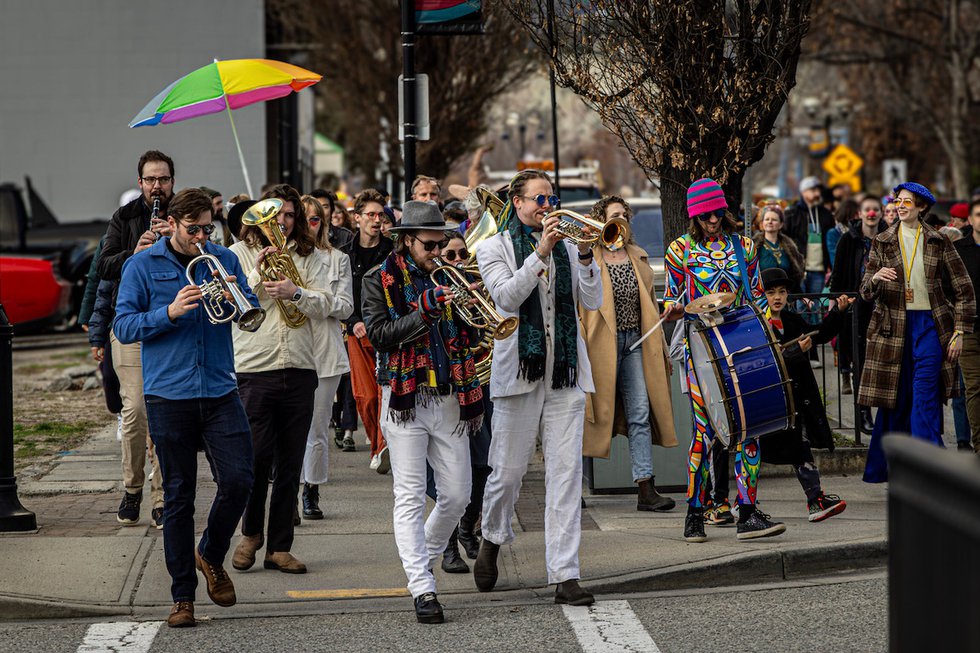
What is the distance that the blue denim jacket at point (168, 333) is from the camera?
6.61m

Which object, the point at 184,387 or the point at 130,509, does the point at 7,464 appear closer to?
the point at 130,509

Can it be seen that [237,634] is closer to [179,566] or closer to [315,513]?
[179,566]

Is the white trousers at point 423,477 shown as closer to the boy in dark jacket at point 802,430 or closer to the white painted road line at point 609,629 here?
the white painted road line at point 609,629

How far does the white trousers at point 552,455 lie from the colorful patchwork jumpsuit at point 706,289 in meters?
1.32

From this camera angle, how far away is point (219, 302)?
660 cm

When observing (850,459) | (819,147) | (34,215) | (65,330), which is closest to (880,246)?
(850,459)

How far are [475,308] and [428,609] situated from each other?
54.3 inches

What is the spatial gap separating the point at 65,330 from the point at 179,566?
19.4m

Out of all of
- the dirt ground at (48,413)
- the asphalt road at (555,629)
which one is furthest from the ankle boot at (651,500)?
the dirt ground at (48,413)

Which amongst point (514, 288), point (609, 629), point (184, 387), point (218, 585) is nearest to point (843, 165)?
point (514, 288)

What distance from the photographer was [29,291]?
20984mm

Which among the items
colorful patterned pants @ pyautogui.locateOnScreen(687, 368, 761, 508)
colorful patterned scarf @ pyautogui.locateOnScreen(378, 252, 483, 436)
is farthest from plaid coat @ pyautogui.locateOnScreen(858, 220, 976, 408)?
colorful patterned scarf @ pyautogui.locateOnScreen(378, 252, 483, 436)

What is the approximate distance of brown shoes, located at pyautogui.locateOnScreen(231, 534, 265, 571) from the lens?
7.64 m

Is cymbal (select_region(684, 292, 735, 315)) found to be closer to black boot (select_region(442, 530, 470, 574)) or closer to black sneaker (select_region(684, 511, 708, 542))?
black sneaker (select_region(684, 511, 708, 542))
